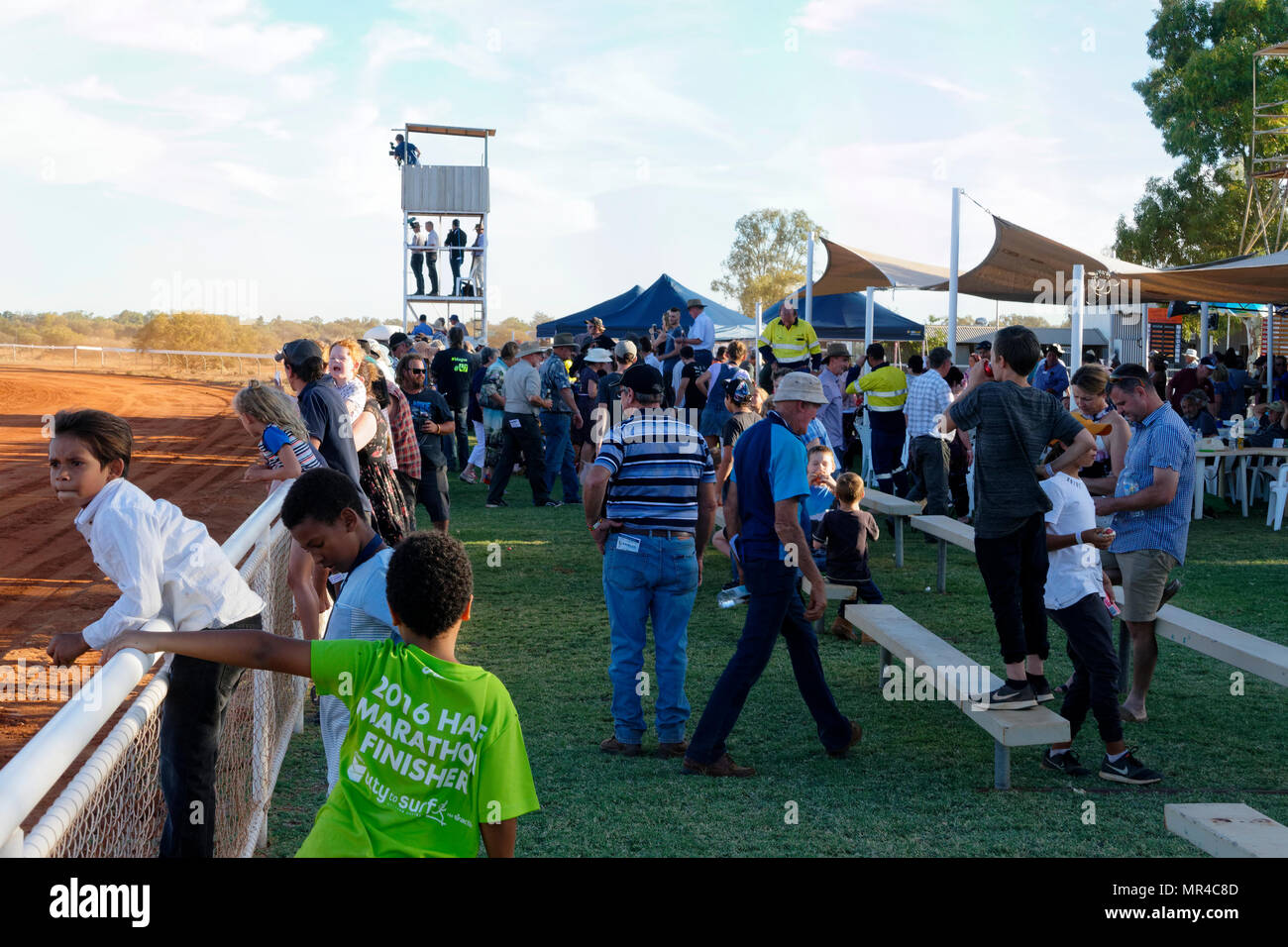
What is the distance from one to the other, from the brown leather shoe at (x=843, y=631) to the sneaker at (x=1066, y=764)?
2.75m

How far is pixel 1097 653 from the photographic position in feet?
17.3

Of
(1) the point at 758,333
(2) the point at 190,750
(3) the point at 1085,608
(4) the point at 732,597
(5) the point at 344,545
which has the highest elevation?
(1) the point at 758,333

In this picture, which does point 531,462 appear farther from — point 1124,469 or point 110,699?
point 110,699

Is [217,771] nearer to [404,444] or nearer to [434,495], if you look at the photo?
[404,444]

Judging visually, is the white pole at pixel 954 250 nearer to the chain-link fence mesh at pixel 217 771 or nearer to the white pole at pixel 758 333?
the white pole at pixel 758 333

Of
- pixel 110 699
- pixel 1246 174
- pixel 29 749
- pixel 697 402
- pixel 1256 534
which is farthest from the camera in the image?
pixel 1246 174

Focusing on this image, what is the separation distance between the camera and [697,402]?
14016 mm

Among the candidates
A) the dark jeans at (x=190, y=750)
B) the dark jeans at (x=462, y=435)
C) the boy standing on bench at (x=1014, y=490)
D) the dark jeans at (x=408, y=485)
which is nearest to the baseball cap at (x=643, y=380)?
the boy standing on bench at (x=1014, y=490)

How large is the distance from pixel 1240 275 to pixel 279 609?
14.7 metres

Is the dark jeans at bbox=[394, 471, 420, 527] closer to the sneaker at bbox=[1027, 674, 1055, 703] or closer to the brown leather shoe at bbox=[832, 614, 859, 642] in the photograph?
the brown leather shoe at bbox=[832, 614, 859, 642]

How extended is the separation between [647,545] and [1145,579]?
2637 mm

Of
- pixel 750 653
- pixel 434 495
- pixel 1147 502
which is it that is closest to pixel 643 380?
pixel 750 653
